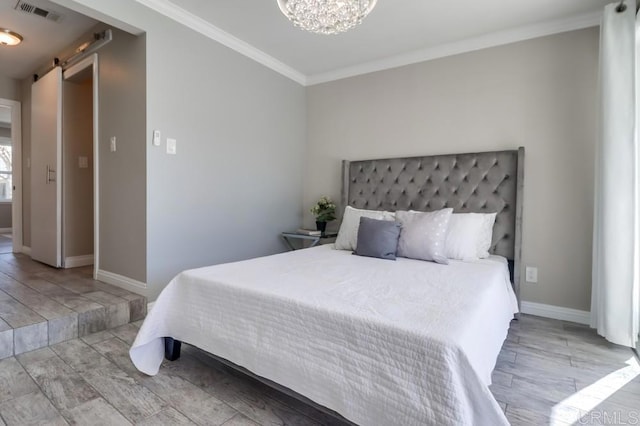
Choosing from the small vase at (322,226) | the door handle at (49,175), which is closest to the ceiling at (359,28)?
the door handle at (49,175)

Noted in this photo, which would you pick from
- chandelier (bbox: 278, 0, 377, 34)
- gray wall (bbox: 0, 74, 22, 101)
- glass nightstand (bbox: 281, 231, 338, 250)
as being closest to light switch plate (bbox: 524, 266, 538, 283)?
glass nightstand (bbox: 281, 231, 338, 250)

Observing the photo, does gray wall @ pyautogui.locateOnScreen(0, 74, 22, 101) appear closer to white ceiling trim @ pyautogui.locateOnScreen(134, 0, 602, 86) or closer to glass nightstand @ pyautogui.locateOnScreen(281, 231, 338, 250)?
white ceiling trim @ pyautogui.locateOnScreen(134, 0, 602, 86)

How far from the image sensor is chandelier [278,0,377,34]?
6.11ft

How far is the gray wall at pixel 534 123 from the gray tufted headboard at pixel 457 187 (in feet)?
0.53

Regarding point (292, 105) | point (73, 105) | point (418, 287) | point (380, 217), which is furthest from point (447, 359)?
point (73, 105)

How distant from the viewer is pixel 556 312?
9.05ft

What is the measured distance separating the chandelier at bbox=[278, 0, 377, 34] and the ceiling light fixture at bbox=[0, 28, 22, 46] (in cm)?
309

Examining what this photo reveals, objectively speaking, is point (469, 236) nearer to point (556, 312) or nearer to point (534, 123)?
point (556, 312)

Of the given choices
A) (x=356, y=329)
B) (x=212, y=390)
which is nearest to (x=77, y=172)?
(x=212, y=390)

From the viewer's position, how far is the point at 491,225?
281 cm

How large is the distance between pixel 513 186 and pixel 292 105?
262cm

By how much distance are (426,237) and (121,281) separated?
2.62 metres

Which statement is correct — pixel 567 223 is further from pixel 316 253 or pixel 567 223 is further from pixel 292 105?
pixel 292 105

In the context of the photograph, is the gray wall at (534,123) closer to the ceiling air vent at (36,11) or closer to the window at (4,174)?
the ceiling air vent at (36,11)
